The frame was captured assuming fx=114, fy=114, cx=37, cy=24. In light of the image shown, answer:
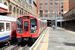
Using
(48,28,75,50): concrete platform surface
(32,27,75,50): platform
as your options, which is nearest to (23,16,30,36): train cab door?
(32,27,75,50): platform

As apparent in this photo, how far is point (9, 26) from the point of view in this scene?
11648 millimetres

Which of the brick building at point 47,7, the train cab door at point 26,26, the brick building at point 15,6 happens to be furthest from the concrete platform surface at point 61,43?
the brick building at point 47,7

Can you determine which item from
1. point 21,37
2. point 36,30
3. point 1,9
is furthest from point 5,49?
point 1,9

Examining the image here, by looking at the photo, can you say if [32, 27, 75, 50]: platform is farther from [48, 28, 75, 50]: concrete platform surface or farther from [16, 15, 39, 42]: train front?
[16, 15, 39, 42]: train front

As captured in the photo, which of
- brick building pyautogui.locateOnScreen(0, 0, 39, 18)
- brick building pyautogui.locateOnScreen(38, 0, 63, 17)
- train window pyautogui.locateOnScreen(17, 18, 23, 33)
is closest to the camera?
train window pyautogui.locateOnScreen(17, 18, 23, 33)

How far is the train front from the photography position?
11156 millimetres

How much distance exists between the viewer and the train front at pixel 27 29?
11.2m

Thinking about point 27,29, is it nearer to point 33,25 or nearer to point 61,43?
point 33,25

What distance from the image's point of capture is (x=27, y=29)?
36.7 ft

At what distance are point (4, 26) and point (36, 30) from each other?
10.1 feet

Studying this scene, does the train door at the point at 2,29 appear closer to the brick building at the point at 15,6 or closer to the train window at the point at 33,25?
the train window at the point at 33,25

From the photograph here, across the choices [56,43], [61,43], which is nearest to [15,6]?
[56,43]

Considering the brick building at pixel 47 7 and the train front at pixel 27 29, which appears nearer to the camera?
the train front at pixel 27 29

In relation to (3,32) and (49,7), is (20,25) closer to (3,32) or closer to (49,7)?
(3,32)
